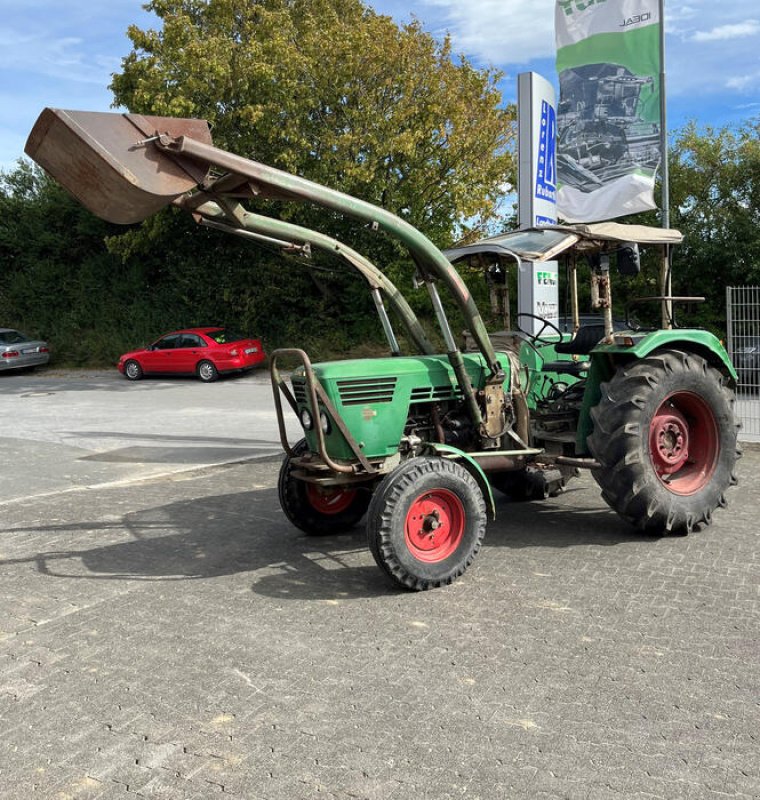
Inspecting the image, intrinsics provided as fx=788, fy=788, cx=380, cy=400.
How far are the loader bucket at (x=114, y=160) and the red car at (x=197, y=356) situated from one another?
18089 mm

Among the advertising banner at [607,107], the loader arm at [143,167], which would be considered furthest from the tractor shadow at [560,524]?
the advertising banner at [607,107]

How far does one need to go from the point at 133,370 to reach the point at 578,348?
63.4ft

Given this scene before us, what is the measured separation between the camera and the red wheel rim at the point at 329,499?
19.9 feet

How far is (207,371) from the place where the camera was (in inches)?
885

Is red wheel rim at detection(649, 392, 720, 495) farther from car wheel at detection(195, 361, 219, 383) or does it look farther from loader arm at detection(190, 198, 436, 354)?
car wheel at detection(195, 361, 219, 383)

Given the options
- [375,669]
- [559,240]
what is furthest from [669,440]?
[375,669]

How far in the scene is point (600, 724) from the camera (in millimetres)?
3221

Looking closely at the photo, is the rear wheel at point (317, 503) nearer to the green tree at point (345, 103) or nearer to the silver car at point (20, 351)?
the green tree at point (345, 103)

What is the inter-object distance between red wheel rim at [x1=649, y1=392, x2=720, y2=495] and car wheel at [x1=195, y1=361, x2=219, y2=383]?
1762cm

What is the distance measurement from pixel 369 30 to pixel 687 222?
9.84m

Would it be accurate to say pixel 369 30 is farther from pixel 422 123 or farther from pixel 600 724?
pixel 600 724

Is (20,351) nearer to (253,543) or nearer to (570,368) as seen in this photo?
(253,543)

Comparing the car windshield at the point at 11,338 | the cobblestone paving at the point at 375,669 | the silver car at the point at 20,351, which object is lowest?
the cobblestone paving at the point at 375,669

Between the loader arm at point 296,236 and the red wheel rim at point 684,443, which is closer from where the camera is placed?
the loader arm at point 296,236
